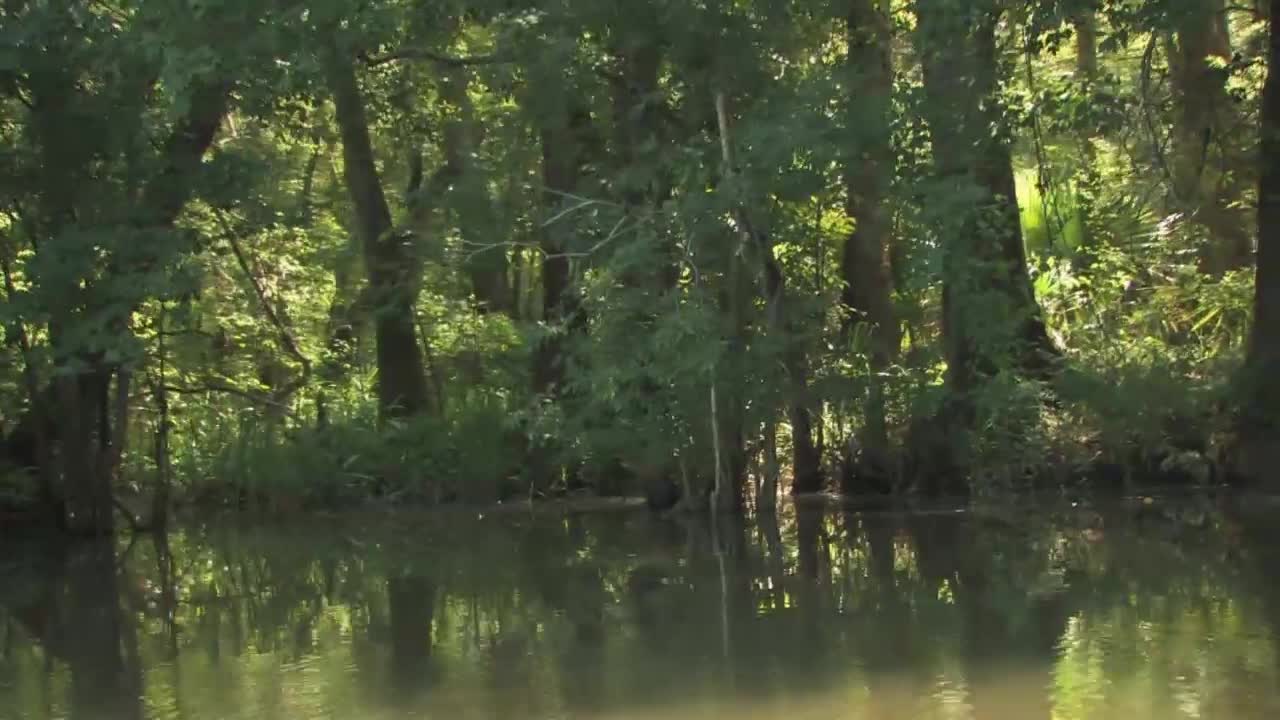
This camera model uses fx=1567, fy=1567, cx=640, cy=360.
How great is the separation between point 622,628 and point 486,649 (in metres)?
0.80

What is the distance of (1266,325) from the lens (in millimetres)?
13625

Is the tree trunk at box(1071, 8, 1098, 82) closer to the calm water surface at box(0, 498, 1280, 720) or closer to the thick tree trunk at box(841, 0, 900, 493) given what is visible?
the thick tree trunk at box(841, 0, 900, 493)

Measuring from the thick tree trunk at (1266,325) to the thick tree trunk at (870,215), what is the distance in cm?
320

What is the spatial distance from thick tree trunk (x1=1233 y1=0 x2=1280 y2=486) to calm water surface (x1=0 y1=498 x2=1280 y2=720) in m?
0.69

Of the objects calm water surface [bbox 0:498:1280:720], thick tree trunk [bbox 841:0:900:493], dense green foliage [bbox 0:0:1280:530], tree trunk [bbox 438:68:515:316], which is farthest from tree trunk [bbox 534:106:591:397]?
thick tree trunk [bbox 841:0:900:493]

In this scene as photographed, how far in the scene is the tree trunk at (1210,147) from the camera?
1384 cm

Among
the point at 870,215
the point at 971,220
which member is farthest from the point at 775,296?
the point at 971,220

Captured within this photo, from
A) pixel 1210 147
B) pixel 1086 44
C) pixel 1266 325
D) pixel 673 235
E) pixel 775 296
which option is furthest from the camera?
pixel 1086 44

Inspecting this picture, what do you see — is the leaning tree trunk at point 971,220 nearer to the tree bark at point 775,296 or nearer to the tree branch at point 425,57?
the tree bark at point 775,296

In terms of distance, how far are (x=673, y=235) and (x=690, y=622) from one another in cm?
472

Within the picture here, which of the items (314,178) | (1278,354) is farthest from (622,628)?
(314,178)

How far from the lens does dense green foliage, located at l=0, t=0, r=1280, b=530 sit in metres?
12.1

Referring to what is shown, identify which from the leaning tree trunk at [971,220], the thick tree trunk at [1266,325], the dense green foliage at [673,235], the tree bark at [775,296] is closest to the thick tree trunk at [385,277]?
the dense green foliage at [673,235]

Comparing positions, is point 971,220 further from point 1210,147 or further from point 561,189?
point 561,189
